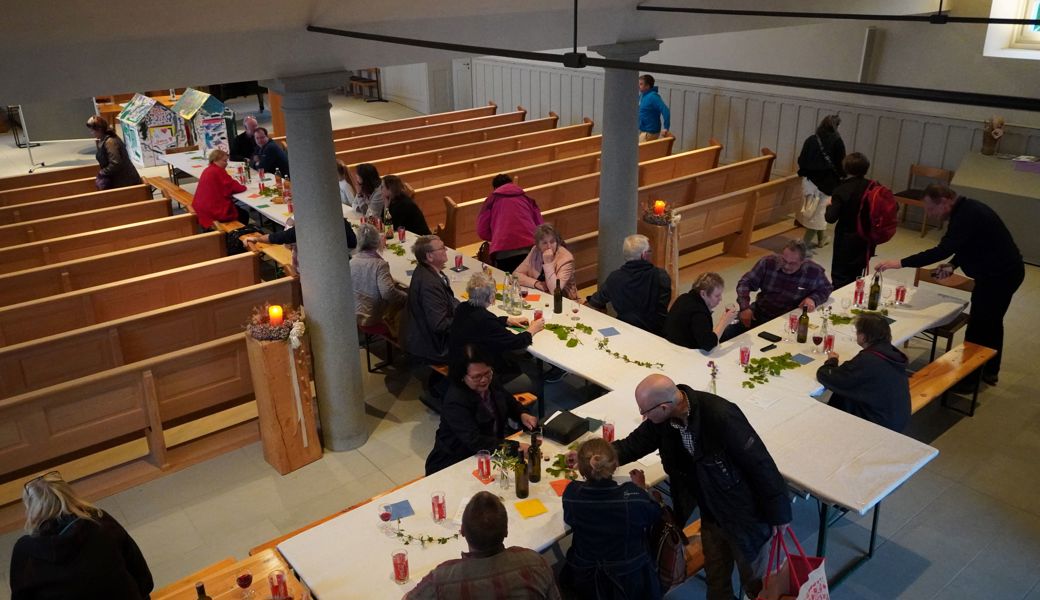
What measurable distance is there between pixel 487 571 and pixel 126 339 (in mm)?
4787

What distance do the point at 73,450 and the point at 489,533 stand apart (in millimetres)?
4266

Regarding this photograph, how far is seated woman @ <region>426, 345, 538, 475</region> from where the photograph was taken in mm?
5250

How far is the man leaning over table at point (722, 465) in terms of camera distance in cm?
435

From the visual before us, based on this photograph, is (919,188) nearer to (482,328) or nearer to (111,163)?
(482,328)

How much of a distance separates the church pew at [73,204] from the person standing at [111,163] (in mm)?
394

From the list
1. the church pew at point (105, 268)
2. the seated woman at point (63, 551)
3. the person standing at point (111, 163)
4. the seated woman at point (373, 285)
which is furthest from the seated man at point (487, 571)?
the person standing at point (111, 163)

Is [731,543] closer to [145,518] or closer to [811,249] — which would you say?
[145,518]

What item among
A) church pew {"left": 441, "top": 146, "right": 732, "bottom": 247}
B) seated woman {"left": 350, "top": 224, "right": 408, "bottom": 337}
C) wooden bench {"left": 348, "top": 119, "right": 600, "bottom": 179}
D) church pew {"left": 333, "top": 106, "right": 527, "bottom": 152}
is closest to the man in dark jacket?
seated woman {"left": 350, "top": 224, "right": 408, "bottom": 337}

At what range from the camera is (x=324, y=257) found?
6.48 m

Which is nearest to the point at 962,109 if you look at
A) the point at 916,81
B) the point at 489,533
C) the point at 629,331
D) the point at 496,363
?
the point at 916,81

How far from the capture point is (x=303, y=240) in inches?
253

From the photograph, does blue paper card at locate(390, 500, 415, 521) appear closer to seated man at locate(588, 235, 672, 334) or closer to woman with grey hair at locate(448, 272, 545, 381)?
woman with grey hair at locate(448, 272, 545, 381)

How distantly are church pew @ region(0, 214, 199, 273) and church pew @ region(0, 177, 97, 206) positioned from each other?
2.04 metres

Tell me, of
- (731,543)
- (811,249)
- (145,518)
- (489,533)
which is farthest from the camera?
(811,249)
